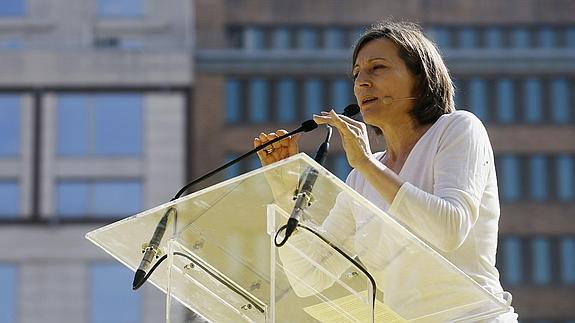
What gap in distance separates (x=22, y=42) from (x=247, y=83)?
282 inches

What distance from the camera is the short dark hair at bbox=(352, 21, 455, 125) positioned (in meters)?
2.84

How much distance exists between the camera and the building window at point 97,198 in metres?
41.0

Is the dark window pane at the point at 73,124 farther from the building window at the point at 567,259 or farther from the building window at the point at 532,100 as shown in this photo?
the building window at the point at 567,259

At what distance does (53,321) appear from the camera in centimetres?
4112

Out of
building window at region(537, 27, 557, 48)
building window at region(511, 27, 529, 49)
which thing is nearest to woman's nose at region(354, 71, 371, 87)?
building window at region(511, 27, 529, 49)

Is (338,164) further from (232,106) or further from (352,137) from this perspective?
(352,137)

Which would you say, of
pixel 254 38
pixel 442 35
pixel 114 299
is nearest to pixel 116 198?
pixel 114 299

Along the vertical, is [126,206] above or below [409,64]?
below

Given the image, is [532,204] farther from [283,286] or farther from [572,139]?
[283,286]

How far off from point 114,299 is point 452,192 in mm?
38473

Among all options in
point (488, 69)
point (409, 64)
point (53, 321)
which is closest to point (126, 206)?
point (53, 321)

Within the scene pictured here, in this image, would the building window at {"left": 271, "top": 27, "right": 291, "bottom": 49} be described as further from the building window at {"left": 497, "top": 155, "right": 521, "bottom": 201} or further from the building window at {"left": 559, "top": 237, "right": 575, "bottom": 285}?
the building window at {"left": 559, "top": 237, "right": 575, "bottom": 285}

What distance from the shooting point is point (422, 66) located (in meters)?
2.85

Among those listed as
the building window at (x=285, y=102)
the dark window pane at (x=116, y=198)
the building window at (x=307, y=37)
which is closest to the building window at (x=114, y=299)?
the dark window pane at (x=116, y=198)
